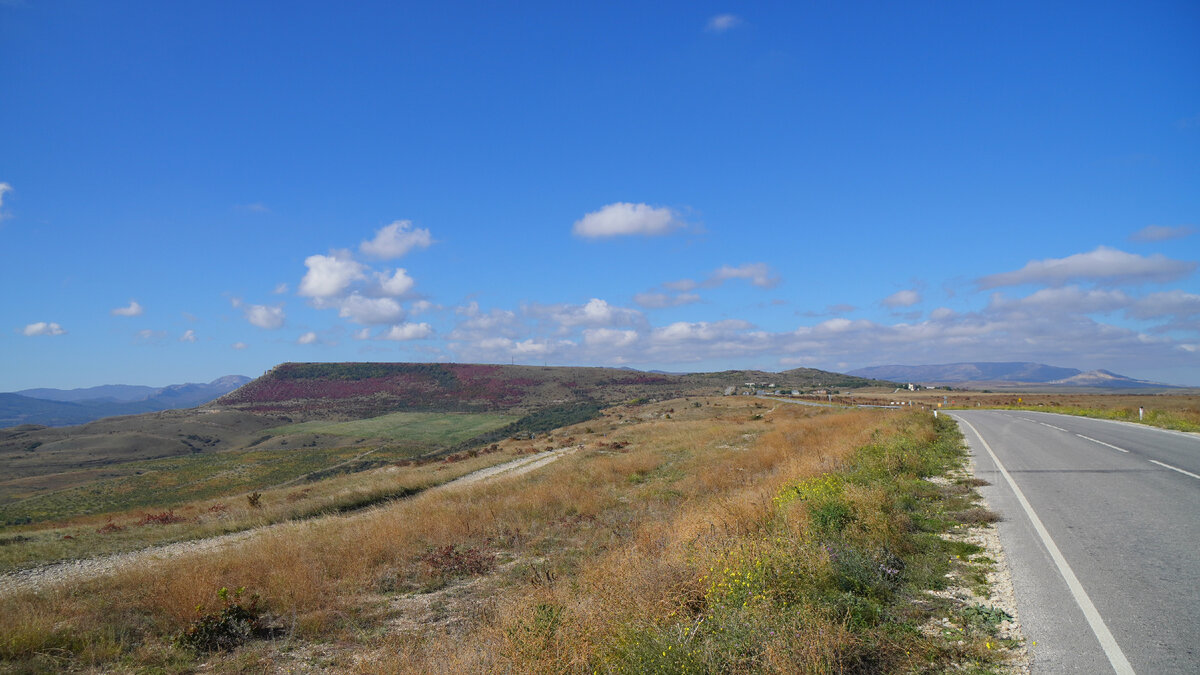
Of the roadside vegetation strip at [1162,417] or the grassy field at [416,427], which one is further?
the grassy field at [416,427]

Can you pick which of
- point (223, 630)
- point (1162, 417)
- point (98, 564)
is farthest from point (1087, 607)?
point (1162, 417)

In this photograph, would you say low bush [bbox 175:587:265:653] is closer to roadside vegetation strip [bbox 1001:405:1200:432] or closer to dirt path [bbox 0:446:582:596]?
dirt path [bbox 0:446:582:596]

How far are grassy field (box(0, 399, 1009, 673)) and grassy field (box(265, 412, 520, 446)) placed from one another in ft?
220

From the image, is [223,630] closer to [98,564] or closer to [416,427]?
[98,564]

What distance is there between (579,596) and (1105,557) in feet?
21.2

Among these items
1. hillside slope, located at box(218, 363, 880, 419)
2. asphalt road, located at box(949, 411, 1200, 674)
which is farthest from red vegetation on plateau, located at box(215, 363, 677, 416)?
asphalt road, located at box(949, 411, 1200, 674)

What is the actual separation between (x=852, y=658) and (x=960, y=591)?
2433 mm

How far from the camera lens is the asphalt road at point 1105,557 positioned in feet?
15.2

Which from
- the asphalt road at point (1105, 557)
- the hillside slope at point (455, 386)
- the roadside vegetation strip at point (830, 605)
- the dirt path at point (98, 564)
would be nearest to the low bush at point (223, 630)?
the roadside vegetation strip at point (830, 605)

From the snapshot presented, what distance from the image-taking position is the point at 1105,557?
22.8 ft

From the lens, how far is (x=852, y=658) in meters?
4.68

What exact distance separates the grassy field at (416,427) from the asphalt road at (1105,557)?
71.8 meters

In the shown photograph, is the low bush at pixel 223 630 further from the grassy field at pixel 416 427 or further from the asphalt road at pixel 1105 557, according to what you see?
the grassy field at pixel 416 427

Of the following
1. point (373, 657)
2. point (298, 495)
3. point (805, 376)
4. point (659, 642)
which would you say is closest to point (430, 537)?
point (373, 657)
